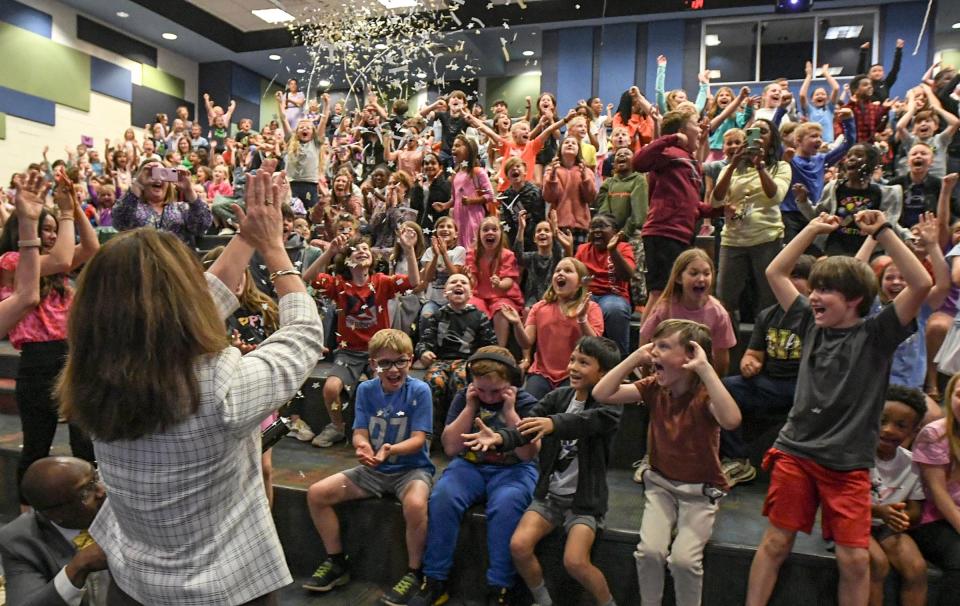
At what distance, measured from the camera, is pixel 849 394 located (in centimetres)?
255

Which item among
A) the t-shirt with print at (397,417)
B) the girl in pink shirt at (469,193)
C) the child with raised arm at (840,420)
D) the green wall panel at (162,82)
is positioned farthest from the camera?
the green wall panel at (162,82)

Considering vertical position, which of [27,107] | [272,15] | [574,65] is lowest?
[27,107]

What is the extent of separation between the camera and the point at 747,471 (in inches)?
135

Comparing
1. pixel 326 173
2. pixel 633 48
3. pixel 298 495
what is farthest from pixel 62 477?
pixel 633 48

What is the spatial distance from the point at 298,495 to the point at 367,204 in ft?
12.6

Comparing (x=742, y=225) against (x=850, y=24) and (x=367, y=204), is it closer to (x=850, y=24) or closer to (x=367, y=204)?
(x=367, y=204)

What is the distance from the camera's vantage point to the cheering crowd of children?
2.60 meters

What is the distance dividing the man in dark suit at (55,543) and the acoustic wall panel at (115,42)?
15.0m

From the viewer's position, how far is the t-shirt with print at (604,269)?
456 cm

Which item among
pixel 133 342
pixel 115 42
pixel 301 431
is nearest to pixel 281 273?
pixel 133 342

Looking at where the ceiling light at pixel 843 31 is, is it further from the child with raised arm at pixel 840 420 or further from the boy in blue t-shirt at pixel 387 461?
the boy in blue t-shirt at pixel 387 461

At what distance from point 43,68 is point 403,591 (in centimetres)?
1424

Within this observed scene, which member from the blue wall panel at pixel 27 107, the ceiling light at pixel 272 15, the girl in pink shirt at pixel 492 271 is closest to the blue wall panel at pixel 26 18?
the blue wall panel at pixel 27 107

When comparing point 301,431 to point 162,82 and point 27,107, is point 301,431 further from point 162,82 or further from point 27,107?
point 162,82
